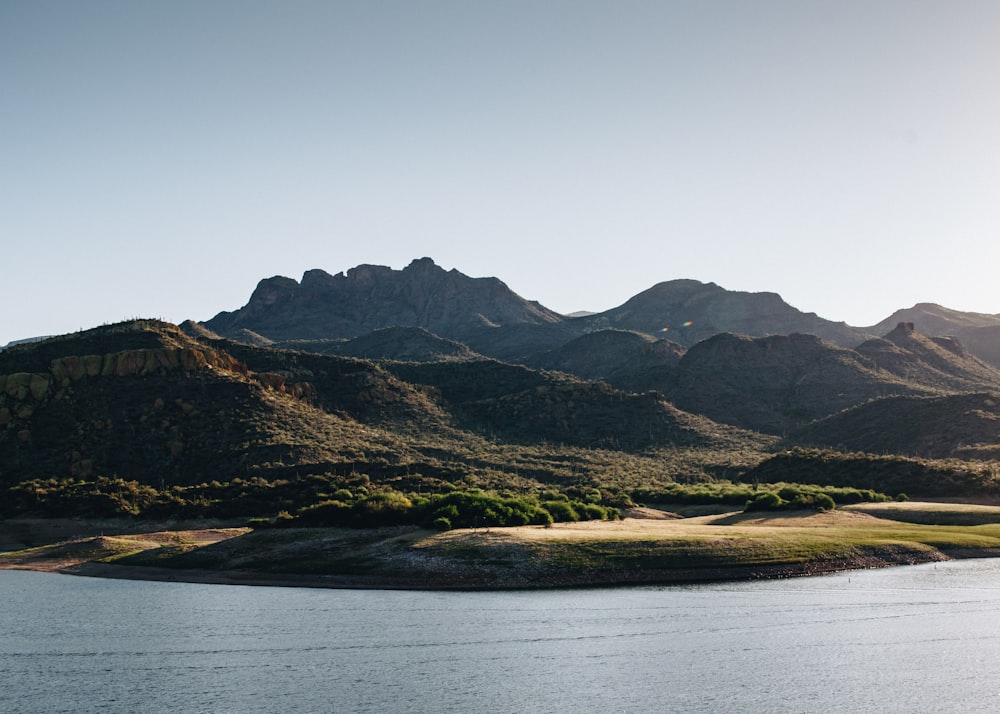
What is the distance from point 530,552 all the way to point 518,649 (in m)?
25.7

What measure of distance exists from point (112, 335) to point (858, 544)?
4883 inches

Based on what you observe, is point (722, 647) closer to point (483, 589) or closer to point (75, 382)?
point (483, 589)

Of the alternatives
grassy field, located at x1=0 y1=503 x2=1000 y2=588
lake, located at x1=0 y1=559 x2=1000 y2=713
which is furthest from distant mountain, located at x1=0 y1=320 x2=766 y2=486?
lake, located at x1=0 y1=559 x2=1000 y2=713

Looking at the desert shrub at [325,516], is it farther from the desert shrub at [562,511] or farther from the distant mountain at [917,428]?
the distant mountain at [917,428]

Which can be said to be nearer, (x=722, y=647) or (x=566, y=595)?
(x=722, y=647)

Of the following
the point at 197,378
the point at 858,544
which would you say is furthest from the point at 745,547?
the point at 197,378

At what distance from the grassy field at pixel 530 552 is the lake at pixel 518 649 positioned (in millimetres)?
4567

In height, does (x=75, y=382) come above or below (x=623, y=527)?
above

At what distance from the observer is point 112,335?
146625 mm

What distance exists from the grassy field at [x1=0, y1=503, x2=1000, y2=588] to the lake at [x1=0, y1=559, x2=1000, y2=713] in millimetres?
4567

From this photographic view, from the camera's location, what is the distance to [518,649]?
41500mm

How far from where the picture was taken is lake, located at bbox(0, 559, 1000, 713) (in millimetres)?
33531

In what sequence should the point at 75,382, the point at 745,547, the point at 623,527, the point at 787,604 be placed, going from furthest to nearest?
1. the point at 75,382
2. the point at 623,527
3. the point at 745,547
4. the point at 787,604

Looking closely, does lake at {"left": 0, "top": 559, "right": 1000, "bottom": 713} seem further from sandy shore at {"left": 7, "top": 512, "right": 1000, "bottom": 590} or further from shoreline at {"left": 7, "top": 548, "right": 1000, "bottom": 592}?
sandy shore at {"left": 7, "top": 512, "right": 1000, "bottom": 590}
